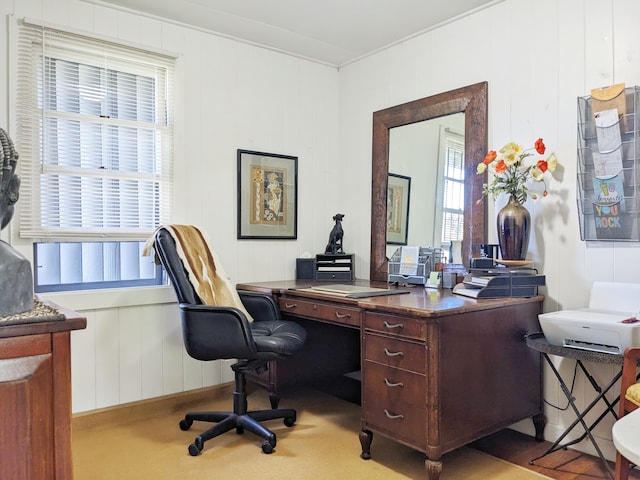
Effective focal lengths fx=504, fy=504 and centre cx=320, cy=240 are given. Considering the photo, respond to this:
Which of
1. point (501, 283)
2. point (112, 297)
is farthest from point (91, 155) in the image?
point (501, 283)

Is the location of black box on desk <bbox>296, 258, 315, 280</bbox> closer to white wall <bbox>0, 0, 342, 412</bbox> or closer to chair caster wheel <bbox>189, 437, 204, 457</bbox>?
white wall <bbox>0, 0, 342, 412</bbox>

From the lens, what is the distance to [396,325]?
2230mm

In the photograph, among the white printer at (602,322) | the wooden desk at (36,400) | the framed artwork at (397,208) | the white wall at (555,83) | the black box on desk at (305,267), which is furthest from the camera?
the black box on desk at (305,267)

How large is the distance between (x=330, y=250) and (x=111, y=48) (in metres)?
1.85

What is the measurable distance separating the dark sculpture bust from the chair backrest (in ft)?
4.24

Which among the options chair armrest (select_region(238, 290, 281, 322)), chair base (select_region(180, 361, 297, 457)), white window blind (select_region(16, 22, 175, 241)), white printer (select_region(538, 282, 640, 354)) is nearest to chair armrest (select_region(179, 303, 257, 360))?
chair base (select_region(180, 361, 297, 457))

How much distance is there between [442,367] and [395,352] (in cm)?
22

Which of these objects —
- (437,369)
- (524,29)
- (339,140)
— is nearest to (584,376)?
(437,369)

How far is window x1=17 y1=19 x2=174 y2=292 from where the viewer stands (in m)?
2.66

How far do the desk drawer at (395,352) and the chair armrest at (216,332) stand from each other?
574 mm

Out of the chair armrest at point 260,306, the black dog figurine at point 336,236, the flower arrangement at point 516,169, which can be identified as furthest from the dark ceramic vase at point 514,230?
the chair armrest at point 260,306

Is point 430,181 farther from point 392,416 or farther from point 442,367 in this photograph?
point 392,416

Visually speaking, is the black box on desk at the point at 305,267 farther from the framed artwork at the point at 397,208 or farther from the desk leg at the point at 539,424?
the desk leg at the point at 539,424

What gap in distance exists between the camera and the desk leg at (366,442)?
2.40 metres
